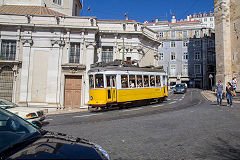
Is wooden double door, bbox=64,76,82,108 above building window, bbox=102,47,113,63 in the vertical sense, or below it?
below

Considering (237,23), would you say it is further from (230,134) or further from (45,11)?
(45,11)

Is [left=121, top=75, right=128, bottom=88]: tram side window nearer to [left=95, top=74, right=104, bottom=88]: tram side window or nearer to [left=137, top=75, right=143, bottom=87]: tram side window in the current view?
[left=137, top=75, right=143, bottom=87]: tram side window

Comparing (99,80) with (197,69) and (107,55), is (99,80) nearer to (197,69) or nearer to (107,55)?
(107,55)

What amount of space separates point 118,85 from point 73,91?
27.4 ft

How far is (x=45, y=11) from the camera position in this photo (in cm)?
2192

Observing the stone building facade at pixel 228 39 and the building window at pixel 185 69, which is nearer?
the stone building facade at pixel 228 39

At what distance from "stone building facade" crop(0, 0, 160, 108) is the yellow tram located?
6371 millimetres

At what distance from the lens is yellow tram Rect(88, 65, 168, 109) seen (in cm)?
1214

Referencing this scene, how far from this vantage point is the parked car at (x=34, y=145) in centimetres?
193

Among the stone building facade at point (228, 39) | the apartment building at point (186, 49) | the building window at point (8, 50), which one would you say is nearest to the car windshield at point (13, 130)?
the building window at point (8, 50)

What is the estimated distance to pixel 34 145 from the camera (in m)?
2.20

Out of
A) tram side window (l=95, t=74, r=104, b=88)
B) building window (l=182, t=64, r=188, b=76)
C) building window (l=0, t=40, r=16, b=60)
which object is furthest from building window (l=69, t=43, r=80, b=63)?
building window (l=182, t=64, r=188, b=76)

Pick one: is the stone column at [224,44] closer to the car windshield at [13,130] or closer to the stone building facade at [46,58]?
the stone building facade at [46,58]

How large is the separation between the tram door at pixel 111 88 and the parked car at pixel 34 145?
9215 millimetres
